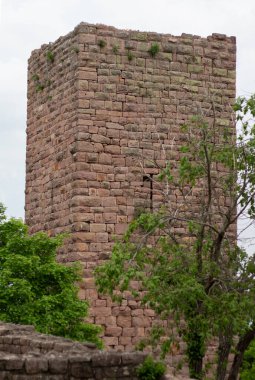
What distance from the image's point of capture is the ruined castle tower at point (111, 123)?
20172mm

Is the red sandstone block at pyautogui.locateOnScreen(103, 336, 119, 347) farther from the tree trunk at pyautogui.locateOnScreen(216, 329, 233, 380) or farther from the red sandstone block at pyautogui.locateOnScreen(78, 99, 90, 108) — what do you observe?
the red sandstone block at pyautogui.locateOnScreen(78, 99, 90, 108)

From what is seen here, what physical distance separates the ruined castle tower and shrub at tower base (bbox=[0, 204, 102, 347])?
36.4 inches

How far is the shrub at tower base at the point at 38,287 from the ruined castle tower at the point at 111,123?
0.92m

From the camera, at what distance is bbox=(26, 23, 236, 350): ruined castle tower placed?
20172 millimetres

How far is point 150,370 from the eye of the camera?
1070cm

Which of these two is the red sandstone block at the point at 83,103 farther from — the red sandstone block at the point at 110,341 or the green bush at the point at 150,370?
the green bush at the point at 150,370

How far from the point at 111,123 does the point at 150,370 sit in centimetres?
1045

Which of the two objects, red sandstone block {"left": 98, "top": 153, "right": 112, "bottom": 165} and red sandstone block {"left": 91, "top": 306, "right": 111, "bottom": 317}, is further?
red sandstone block {"left": 98, "top": 153, "right": 112, "bottom": 165}

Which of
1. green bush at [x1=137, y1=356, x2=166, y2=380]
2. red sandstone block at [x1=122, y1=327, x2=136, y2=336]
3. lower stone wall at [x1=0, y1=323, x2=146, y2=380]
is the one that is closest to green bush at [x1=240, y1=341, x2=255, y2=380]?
red sandstone block at [x1=122, y1=327, x2=136, y2=336]

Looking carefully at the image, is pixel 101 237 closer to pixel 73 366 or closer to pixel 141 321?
pixel 141 321

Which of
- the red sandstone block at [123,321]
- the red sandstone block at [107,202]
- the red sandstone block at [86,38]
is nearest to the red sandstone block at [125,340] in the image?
the red sandstone block at [123,321]

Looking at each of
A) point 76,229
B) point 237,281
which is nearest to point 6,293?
point 76,229

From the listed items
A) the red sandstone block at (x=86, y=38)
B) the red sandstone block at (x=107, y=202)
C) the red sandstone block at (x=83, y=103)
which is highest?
the red sandstone block at (x=86, y=38)

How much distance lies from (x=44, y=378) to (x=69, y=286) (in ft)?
26.3
